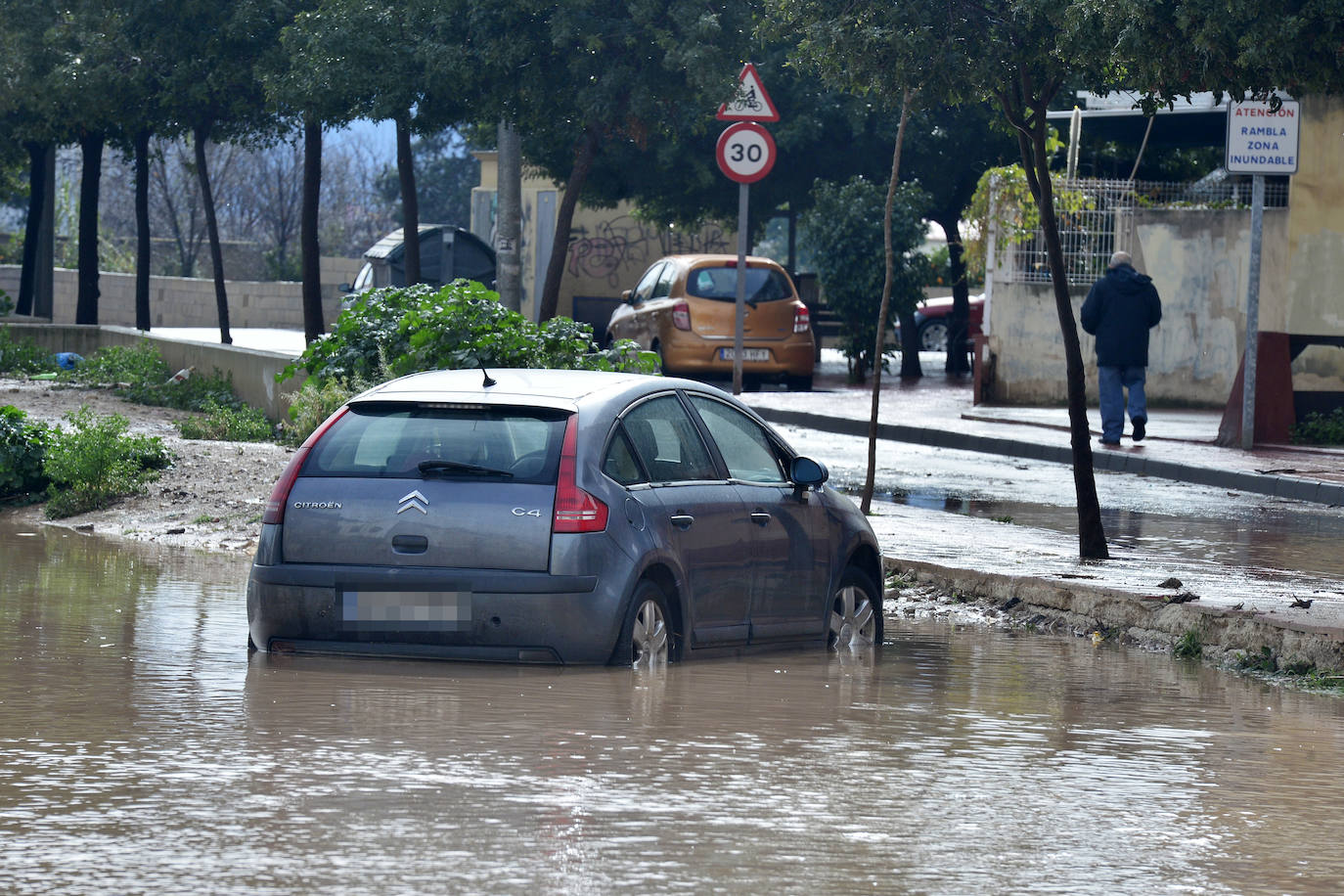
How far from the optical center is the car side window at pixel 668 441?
800cm

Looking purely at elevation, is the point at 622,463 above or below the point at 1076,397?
below

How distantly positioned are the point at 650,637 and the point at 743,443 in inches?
54.8

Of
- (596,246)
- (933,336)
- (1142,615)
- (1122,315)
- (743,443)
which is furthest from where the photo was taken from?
(933,336)

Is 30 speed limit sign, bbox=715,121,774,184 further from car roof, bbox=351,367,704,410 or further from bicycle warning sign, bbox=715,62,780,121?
car roof, bbox=351,367,704,410

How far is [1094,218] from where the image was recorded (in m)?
Answer: 24.7

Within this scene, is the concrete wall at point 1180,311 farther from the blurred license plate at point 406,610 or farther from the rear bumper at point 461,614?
the blurred license plate at point 406,610

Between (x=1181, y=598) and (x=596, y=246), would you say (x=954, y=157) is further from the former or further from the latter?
(x=1181, y=598)

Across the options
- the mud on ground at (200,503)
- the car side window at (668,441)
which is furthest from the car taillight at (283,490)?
the mud on ground at (200,503)

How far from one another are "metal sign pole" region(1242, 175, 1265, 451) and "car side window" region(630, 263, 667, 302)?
8.82 metres

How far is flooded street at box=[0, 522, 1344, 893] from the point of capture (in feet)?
16.2

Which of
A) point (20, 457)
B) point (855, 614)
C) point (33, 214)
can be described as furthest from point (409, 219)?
point (855, 614)

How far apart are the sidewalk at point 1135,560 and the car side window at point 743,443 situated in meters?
1.92

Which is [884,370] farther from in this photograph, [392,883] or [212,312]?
[392,883]

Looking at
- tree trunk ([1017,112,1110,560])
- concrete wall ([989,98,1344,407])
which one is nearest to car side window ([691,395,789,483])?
tree trunk ([1017,112,1110,560])
